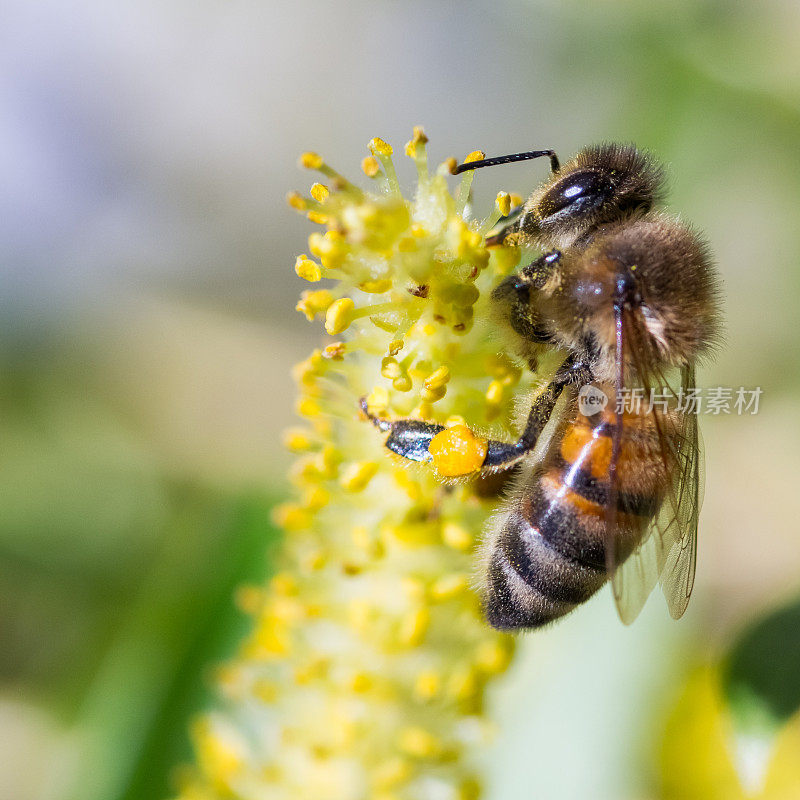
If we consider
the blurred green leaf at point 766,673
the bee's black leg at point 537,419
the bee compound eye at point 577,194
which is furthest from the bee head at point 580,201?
the blurred green leaf at point 766,673

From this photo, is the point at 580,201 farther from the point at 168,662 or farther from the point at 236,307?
the point at 236,307

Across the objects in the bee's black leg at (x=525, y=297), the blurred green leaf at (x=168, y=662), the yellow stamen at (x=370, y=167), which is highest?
the yellow stamen at (x=370, y=167)

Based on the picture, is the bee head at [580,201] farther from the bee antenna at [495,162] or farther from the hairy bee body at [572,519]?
the hairy bee body at [572,519]

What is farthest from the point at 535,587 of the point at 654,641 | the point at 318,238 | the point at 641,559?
the point at 654,641

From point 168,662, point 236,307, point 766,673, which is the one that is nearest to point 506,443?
point 766,673

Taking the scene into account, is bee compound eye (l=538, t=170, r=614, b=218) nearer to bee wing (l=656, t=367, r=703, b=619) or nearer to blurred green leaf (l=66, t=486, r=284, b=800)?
bee wing (l=656, t=367, r=703, b=619)

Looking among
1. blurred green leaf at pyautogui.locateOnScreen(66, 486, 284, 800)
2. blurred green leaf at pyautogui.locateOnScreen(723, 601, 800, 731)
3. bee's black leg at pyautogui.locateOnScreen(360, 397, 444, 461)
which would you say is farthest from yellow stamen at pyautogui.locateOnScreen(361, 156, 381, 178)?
blurred green leaf at pyautogui.locateOnScreen(723, 601, 800, 731)

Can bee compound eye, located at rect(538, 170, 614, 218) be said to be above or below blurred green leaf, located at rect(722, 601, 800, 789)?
above
